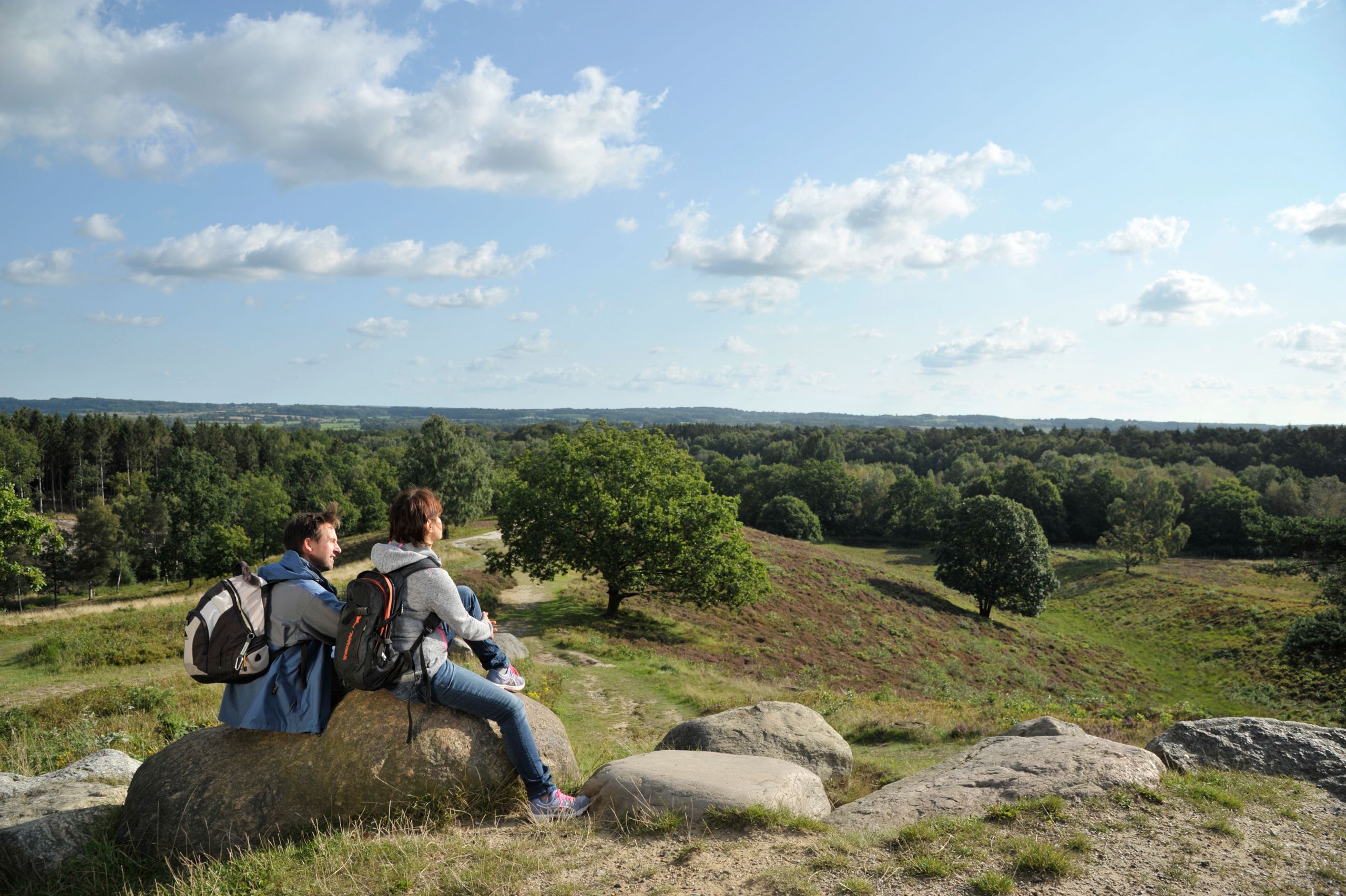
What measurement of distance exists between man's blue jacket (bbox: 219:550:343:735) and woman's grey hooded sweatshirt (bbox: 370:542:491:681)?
0.64 m

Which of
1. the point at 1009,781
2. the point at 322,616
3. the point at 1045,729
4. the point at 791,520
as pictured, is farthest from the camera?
the point at 791,520

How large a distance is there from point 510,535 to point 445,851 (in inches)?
931

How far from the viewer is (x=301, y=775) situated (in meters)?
6.21

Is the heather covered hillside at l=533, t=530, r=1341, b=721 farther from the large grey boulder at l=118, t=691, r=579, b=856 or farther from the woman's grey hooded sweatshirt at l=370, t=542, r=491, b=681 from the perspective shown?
the woman's grey hooded sweatshirt at l=370, t=542, r=491, b=681

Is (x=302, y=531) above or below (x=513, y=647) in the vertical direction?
above

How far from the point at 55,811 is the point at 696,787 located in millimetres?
6069

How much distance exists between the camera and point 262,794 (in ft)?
20.1

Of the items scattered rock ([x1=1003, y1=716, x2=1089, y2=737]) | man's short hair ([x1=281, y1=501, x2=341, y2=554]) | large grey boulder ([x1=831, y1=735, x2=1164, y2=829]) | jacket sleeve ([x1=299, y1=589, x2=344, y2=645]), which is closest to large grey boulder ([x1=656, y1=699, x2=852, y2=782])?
large grey boulder ([x1=831, y1=735, x2=1164, y2=829])

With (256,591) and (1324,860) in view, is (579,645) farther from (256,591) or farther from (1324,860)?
(1324,860)

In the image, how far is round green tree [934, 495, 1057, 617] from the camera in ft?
149

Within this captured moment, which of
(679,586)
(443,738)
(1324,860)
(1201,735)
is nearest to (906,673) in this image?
(679,586)

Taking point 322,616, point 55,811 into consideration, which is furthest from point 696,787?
point 55,811

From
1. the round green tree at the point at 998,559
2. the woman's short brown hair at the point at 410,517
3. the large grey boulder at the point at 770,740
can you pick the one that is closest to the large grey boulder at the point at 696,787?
the large grey boulder at the point at 770,740

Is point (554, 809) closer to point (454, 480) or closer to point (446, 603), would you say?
point (446, 603)
